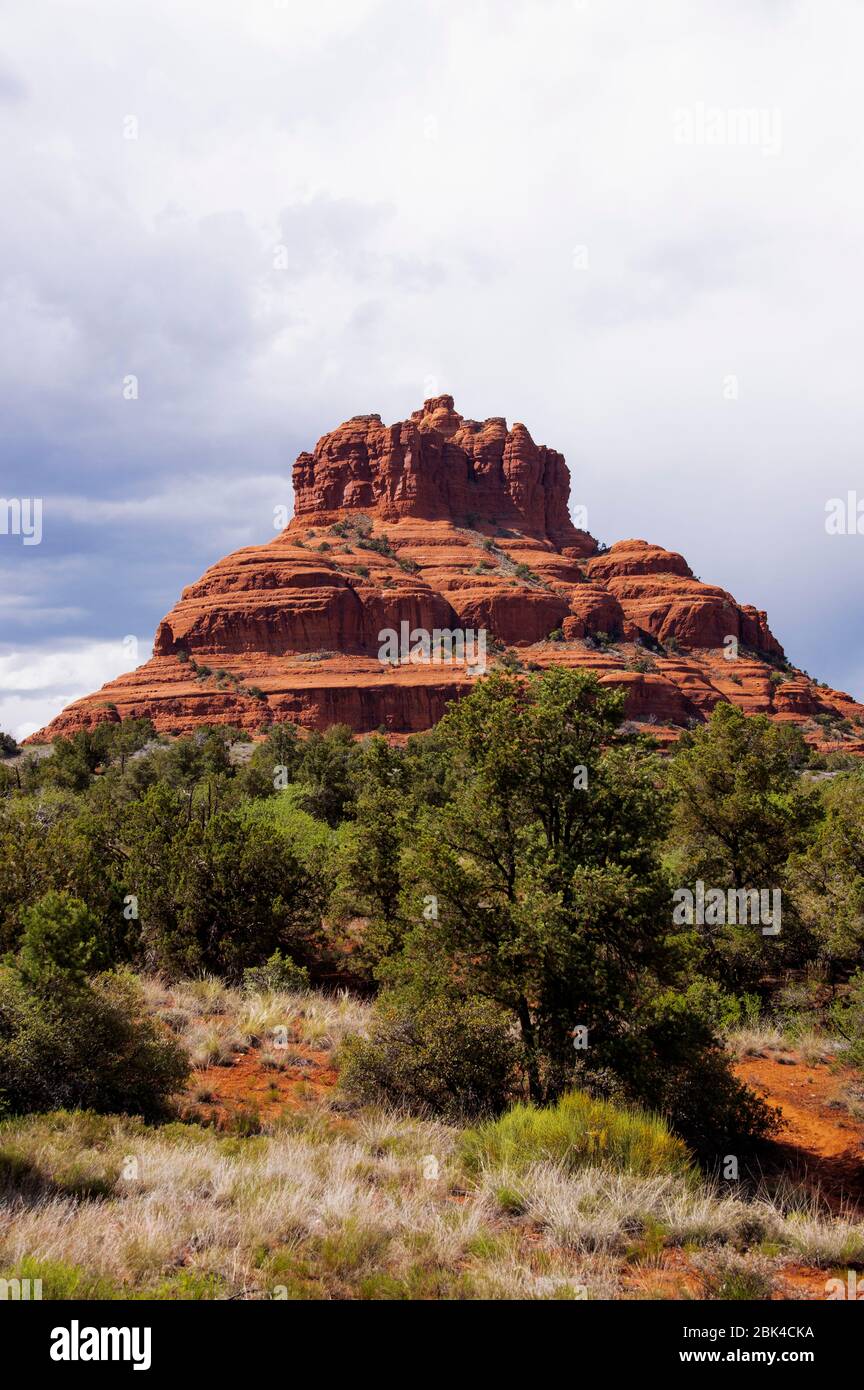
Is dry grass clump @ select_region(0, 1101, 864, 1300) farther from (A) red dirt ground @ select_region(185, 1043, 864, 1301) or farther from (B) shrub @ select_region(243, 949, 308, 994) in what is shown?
(B) shrub @ select_region(243, 949, 308, 994)

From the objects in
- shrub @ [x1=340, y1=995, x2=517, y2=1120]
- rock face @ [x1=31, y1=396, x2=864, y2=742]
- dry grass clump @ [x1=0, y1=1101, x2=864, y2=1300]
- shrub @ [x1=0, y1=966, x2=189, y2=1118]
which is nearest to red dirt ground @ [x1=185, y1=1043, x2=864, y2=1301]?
dry grass clump @ [x1=0, y1=1101, x2=864, y2=1300]

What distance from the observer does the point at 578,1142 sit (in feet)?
25.2

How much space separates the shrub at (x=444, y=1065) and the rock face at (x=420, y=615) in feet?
271

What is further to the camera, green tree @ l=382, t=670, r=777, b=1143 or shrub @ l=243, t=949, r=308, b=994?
shrub @ l=243, t=949, r=308, b=994

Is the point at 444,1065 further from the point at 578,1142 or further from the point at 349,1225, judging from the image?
the point at 349,1225

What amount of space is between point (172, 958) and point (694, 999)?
11244 millimetres

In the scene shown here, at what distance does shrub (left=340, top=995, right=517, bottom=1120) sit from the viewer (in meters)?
9.98

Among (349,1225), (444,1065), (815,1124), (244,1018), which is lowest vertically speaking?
(815,1124)

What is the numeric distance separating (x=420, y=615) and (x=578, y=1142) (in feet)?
354

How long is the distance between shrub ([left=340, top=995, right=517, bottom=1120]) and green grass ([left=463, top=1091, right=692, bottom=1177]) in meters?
1.43

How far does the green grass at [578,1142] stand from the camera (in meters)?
7.49

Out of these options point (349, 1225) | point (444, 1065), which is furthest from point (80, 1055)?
point (349, 1225)

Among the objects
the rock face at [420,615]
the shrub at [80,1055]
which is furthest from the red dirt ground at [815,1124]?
the rock face at [420,615]

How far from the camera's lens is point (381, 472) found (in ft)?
467
